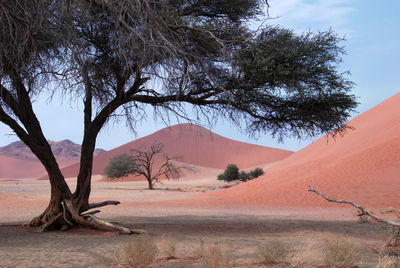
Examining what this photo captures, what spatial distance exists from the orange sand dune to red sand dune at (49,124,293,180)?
29233mm

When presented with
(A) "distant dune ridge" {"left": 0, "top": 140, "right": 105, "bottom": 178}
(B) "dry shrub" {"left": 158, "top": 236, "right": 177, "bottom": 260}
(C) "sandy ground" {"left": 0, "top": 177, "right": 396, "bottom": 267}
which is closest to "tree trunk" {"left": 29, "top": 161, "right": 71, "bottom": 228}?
(C) "sandy ground" {"left": 0, "top": 177, "right": 396, "bottom": 267}

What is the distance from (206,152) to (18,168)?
5919 centimetres

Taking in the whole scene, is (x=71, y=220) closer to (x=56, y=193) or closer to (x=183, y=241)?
(x=56, y=193)

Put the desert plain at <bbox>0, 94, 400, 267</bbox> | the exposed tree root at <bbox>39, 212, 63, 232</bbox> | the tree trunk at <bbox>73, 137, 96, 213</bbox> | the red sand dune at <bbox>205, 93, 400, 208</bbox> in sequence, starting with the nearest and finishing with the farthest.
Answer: the desert plain at <bbox>0, 94, 400, 267</bbox>
the exposed tree root at <bbox>39, 212, 63, 232</bbox>
the tree trunk at <bbox>73, 137, 96, 213</bbox>
the red sand dune at <bbox>205, 93, 400, 208</bbox>

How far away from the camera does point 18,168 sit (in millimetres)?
130750

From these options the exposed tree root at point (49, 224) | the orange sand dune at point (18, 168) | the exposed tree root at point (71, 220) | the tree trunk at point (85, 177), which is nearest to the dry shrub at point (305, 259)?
the exposed tree root at point (71, 220)

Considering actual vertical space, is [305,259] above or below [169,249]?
below

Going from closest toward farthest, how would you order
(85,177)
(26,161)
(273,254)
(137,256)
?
1. (137,256)
2. (273,254)
3. (85,177)
4. (26,161)

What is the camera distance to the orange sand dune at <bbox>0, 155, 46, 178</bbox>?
124 m

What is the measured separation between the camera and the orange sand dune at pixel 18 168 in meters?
124

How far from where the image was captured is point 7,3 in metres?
6.98

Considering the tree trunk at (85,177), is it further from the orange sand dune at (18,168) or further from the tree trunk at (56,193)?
the orange sand dune at (18,168)

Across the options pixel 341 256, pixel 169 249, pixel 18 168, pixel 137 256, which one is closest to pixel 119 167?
pixel 169 249

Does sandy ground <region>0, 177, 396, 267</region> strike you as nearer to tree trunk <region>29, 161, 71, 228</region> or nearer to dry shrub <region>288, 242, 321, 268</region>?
dry shrub <region>288, 242, 321, 268</region>
